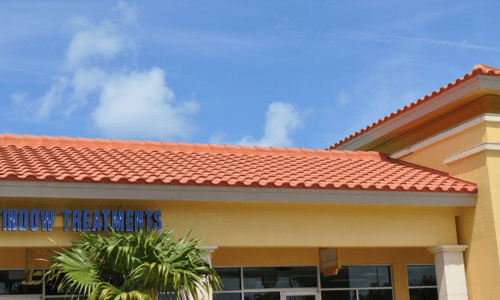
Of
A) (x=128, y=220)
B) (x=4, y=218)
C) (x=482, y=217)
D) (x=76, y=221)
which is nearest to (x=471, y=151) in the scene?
(x=482, y=217)

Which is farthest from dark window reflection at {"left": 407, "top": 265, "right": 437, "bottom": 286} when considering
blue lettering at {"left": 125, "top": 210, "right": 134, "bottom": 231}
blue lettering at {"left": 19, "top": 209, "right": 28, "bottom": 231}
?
blue lettering at {"left": 19, "top": 209, "right": 28, "bottom": 231}

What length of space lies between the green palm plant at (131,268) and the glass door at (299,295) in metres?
5.88

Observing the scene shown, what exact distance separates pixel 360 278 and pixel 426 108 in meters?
4.89

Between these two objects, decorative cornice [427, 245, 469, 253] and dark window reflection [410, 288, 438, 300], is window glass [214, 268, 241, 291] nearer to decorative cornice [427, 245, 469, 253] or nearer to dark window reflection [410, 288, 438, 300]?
decorative cornice [427, 245, 469, 253]

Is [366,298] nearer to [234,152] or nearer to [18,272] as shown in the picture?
[234,152]

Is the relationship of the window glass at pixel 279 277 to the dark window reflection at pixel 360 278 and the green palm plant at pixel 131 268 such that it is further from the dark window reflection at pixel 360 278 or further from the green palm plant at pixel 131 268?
the green palm plant at pixel 131 268

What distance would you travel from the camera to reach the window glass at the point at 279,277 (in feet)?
57.2

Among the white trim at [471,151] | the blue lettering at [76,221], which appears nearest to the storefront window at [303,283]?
the white trim at [471,151]

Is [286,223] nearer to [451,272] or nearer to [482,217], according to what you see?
[451,272]

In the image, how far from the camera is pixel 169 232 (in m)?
12.8

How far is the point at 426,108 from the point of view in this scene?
18016 mm

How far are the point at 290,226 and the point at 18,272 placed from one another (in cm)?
628

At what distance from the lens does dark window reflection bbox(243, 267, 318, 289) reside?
17422 millimetres

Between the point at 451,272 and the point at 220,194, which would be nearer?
the point at 220,194
